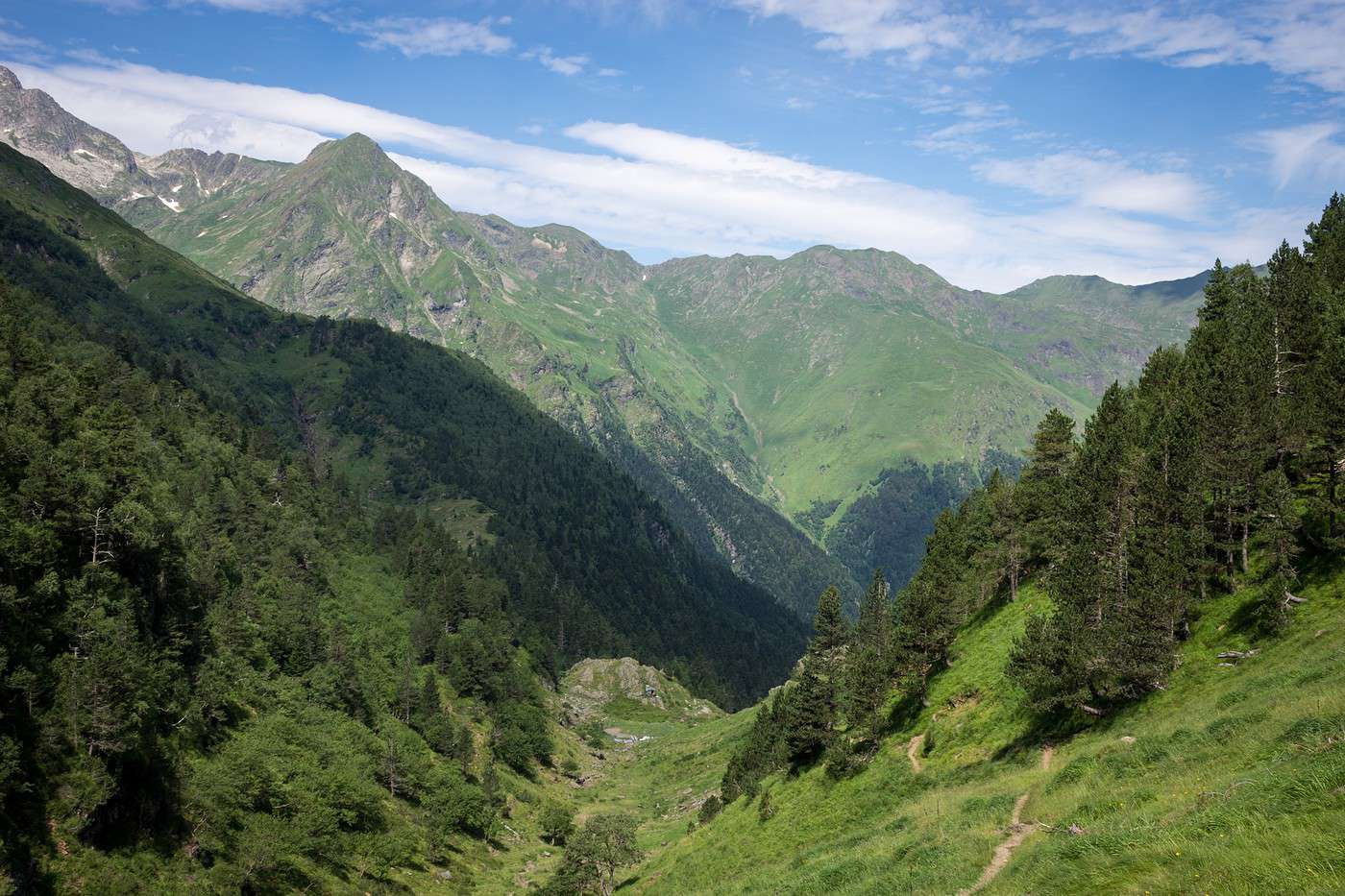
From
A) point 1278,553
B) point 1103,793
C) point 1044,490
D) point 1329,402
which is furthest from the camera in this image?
point 1044,490

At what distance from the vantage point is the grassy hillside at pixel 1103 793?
61.6 ft

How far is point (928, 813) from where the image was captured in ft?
141

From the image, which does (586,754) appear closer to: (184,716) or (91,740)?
(184,716)

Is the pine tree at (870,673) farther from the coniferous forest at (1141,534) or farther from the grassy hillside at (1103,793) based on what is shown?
the grassy hillside at (1103,793)

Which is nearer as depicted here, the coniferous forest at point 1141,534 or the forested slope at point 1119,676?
the forested slope at point 1119,676

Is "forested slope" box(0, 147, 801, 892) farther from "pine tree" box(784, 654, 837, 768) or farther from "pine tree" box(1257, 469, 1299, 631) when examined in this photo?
"pine tree" box(1257, 469, 1299, 631)

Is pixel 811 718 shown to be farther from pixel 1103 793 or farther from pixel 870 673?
pixel 1103 793

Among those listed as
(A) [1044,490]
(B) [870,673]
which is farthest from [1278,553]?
(A) [1044,490]

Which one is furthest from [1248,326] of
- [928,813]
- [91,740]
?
[91,740]

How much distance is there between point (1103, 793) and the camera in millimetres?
30922

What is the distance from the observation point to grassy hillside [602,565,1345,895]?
739 inches

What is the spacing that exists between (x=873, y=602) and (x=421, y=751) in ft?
252

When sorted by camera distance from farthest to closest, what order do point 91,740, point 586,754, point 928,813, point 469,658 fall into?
point 586,754 → point 469,658 → point 91,740 → point 928,813

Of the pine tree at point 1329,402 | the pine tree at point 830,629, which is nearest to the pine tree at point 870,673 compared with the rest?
the pine tree at point 830,629
